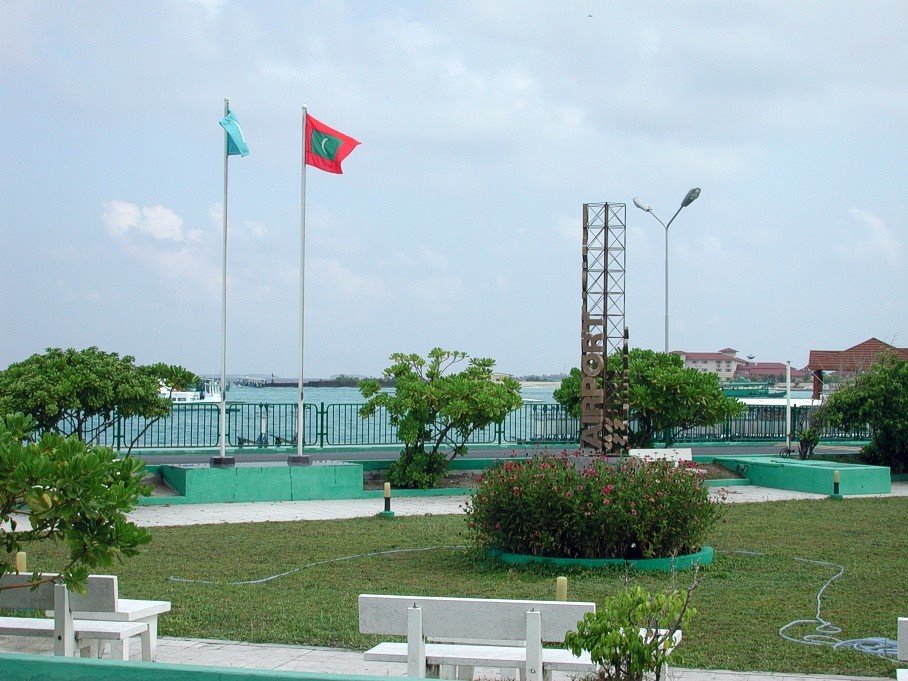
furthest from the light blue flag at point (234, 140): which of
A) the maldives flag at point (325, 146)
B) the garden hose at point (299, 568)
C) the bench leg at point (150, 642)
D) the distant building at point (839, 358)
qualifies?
the distant building at point (839, 358)

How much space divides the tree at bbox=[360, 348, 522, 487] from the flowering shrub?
30.9 feet

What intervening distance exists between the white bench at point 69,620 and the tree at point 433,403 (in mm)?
14658

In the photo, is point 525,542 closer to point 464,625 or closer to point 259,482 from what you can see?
point 464,625

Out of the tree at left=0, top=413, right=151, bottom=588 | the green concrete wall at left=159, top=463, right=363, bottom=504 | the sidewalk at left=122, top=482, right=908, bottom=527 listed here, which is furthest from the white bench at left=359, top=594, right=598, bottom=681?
the green concrete wall at left=159, top=463, right=363, bottom=504

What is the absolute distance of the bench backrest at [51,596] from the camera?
716 centimetres

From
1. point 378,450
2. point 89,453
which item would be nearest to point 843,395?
point 378,450

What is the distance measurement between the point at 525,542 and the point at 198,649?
16.8ft

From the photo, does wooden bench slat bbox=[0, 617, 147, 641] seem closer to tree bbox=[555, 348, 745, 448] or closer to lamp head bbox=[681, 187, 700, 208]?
tree bbox=[555, 348, 745, 448]

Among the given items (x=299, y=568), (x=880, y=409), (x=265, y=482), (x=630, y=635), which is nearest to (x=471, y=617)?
(x=630, y=635)

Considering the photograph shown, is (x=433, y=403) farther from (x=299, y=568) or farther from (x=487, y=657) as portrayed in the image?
(x=487, y=657)

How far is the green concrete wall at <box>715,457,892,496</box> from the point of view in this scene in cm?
2228

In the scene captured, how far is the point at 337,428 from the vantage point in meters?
29.6

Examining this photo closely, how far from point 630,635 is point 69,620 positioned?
3.80 m

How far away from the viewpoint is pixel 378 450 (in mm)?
31422
